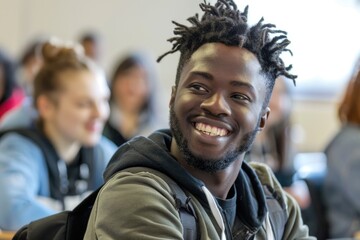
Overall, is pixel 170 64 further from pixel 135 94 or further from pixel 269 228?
pixel 269 228

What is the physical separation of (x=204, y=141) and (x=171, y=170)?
8 centimetres

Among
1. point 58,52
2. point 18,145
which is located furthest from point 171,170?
point 58,52

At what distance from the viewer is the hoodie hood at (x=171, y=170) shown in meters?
1.44

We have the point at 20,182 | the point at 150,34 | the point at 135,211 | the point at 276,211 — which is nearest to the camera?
the point at 135,211

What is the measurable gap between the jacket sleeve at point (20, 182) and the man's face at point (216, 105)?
110 cm

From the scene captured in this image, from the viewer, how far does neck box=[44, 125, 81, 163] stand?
2828mm

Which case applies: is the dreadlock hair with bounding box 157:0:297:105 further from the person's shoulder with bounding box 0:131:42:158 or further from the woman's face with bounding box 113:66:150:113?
the woman's face with bounding box 113:66:150:113

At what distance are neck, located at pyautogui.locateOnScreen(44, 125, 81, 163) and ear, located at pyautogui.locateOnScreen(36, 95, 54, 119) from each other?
0.15ft

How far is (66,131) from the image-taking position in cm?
286

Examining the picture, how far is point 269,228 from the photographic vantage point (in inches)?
62.7

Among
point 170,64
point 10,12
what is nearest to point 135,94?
point 170,64

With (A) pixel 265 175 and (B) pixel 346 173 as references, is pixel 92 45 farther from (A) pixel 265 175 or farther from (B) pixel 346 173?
(A) pixel 265 175

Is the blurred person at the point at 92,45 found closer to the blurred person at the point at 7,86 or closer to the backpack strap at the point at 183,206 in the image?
the blurred person at the point at 7,86

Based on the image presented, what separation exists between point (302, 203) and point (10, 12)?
161 inches
